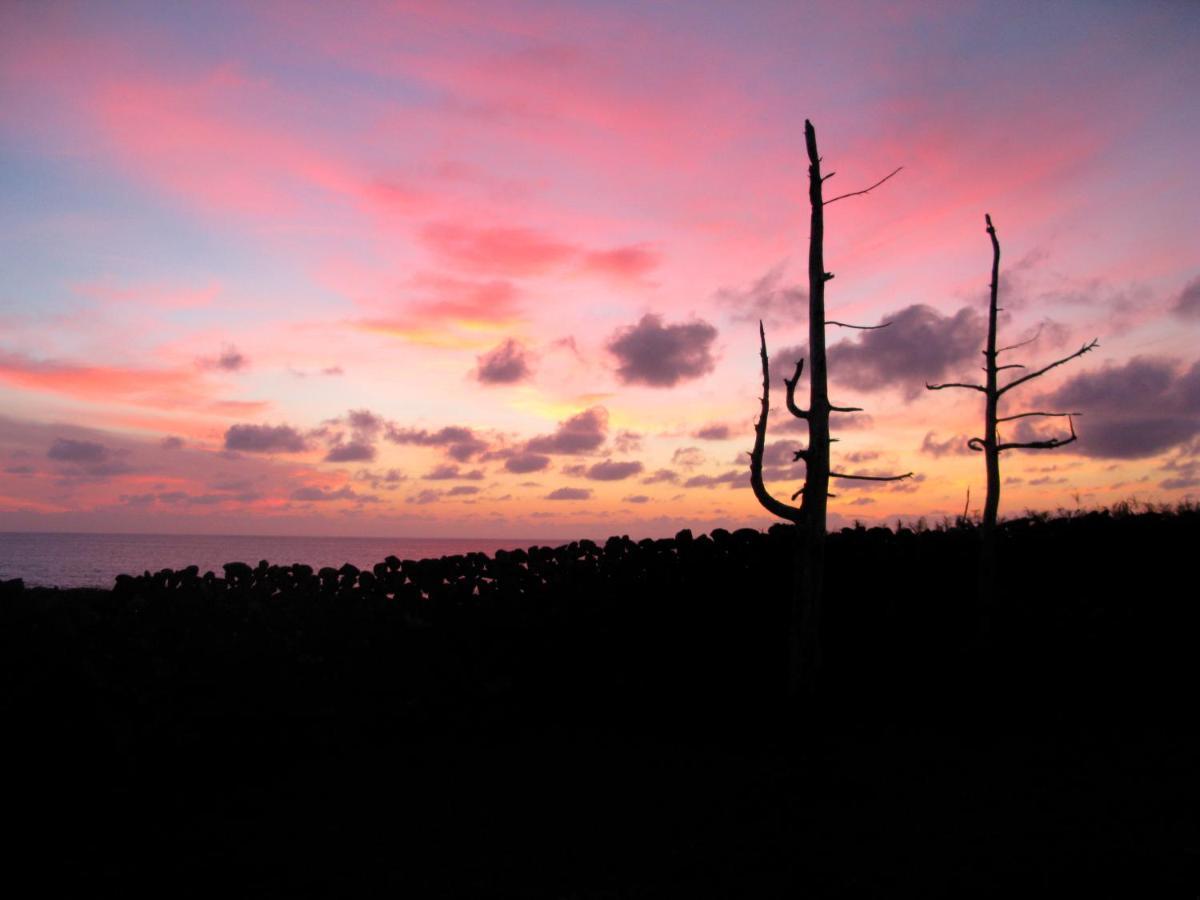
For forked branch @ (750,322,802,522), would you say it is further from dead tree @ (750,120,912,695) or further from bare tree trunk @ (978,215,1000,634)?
bare tree trunk @ (978,215,1000,634)

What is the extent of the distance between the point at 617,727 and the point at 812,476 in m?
3.62

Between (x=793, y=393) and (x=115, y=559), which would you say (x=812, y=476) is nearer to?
(x=793, y=393)

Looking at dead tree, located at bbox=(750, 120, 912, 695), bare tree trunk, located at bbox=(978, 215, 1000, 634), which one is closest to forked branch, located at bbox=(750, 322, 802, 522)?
dead tree, located at bbox=(750, 120, 912, 695)

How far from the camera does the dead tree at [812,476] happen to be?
394 inches

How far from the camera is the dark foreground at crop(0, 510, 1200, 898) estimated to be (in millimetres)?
6352

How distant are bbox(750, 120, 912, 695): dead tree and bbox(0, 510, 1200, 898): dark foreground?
0.64 metres

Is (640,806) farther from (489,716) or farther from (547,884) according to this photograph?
(489,716)

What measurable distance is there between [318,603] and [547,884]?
5.53 metres

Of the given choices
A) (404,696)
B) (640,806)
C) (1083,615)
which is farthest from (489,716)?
(1083,615)

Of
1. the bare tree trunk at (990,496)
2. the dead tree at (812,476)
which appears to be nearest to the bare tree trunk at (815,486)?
the dead tree at (812,476)

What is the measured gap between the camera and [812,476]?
10039mm

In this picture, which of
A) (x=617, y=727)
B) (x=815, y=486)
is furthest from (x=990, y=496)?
(x=617, y=727)

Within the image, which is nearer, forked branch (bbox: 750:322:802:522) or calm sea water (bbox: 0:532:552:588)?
forked branch (bbox: 750:322:802:522)

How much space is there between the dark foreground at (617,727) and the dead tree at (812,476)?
25.4 inches
